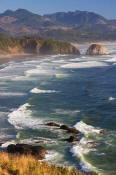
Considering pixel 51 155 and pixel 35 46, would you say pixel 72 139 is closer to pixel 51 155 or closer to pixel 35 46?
pixel 51 155

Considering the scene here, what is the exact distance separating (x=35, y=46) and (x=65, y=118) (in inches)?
4654

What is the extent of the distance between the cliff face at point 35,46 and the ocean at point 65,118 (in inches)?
3686

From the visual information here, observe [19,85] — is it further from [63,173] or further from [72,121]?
[63,173]

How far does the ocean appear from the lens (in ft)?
67.8

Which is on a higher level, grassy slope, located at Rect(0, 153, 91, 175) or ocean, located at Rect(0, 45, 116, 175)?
grassy slope, located at Rect(0, 153, 91, 175)

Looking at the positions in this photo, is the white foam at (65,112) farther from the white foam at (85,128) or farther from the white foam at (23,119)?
the white foam at (85,128)

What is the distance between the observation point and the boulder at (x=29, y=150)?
20.2 m

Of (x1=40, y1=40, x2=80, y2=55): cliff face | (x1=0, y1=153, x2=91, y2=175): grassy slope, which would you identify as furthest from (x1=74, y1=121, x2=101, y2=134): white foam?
(x1=40, y1=40, x2=80, y2=55): cliff face

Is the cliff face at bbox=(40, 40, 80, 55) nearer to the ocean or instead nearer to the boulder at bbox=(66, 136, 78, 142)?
the ocean

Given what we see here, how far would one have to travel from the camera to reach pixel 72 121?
2873 cm

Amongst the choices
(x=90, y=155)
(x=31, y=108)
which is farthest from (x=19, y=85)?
(x=90, y=155)

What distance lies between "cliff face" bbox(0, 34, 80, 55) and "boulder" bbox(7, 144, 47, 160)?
12070cm

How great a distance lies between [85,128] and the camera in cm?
2662

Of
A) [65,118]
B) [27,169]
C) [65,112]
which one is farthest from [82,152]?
[65,112]
